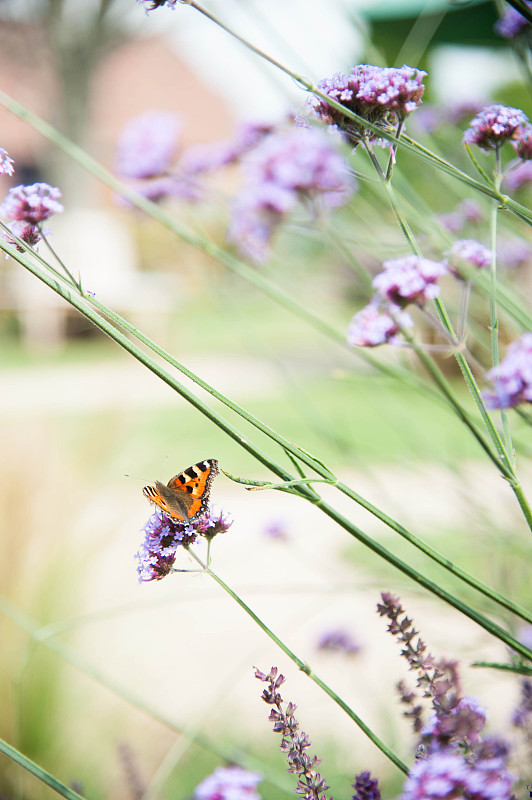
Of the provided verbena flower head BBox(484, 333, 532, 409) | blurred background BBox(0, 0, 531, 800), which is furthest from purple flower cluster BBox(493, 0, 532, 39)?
verbena flower head BBox(484, 333, 532, 409)

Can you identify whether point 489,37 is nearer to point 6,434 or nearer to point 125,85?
point 6,434

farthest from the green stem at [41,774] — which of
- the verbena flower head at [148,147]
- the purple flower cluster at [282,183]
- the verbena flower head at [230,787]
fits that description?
Result: the verbena flower head at [148,147]

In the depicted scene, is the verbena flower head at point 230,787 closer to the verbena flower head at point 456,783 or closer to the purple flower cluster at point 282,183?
the verbena flower head at point 456,783

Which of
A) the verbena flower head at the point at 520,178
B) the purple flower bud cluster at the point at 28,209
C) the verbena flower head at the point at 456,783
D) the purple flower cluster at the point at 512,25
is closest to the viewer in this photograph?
the verbena flower head at the point at 456,783

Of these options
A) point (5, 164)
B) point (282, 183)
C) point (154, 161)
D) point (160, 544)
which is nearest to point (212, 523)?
point (160, 544)

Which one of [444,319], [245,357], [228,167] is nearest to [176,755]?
[444,319]
